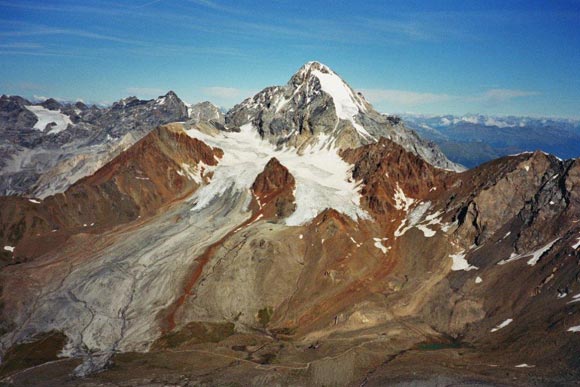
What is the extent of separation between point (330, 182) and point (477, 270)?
66324mm

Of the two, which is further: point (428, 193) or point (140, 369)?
point (428, 193)

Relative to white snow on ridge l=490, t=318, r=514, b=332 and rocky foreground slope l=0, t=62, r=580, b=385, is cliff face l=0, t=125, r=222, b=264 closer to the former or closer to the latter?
rocky foreground slope l=0, t=62, r=580, b=385

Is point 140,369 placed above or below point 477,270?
below

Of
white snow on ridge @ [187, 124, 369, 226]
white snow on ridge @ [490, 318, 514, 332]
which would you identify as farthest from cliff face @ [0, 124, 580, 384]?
white snow on ridge @ [187, 124, 369, 226]

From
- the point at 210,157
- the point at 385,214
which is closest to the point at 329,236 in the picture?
the point at 385,214

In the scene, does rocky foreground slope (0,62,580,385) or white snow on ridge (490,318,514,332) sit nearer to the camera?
Answer: rocky foreground slope (0,62,580,385)

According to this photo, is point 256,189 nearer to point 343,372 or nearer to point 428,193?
point 428,193

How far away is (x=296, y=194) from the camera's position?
149 meters

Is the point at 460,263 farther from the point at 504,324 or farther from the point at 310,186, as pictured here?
the point at 310,186

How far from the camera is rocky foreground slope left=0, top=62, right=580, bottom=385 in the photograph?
85.7 metres

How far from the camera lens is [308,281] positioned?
116500mm

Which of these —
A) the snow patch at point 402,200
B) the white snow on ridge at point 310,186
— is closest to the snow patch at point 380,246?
the white snow on ridge at point 310,186

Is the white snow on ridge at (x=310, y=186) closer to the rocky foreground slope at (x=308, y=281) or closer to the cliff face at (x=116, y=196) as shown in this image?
the rocky foreground slope at (x=308, y=281)

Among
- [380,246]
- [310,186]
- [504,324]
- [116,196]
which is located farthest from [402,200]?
[116,196]
